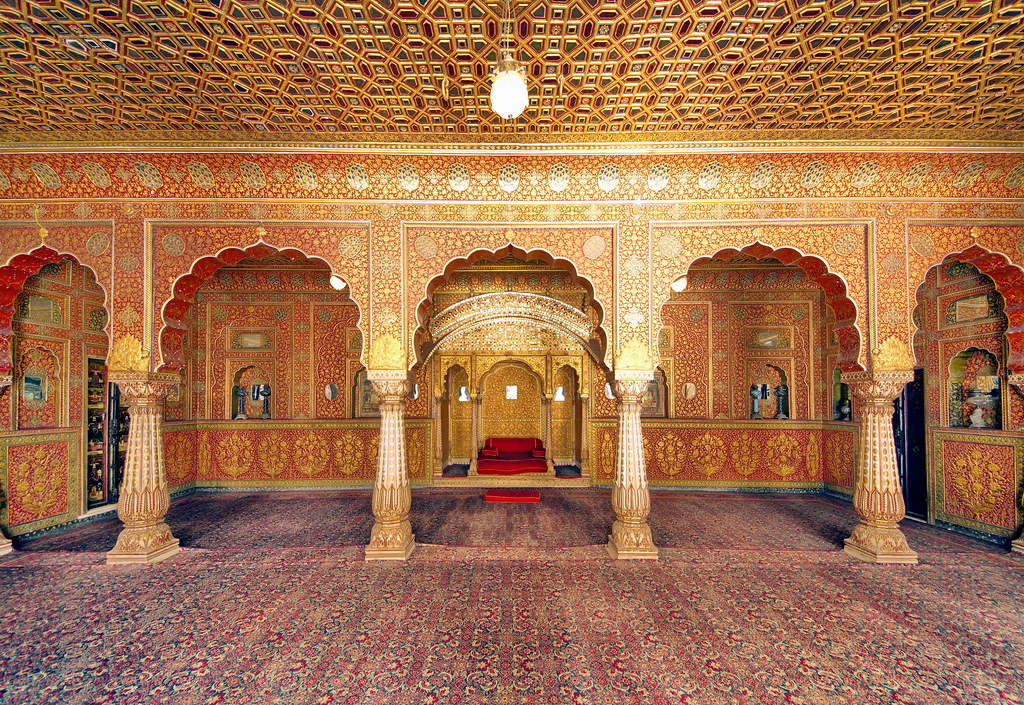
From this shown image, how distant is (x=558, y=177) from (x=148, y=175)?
16.0 ft

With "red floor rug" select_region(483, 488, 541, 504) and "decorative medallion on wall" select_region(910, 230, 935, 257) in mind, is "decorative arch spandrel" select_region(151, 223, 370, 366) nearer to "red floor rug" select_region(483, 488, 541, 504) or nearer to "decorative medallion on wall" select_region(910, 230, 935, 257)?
"red floor rug" select_region(483, 488, 541, 504)

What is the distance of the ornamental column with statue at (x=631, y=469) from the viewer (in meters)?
5.52

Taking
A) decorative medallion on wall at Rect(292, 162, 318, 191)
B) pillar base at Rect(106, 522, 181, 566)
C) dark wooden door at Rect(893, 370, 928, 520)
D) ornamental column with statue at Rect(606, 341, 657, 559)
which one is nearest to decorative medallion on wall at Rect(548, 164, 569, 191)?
ornamental column with statue at Rect(606, 341, 657, 559)

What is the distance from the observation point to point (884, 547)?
17.6ft

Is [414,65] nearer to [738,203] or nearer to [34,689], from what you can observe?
[738,203]

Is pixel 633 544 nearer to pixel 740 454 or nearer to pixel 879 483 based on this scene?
pixel 879 483

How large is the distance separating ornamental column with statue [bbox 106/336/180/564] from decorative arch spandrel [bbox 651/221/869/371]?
6.25m

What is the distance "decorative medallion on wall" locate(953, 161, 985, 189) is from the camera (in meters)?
5.34

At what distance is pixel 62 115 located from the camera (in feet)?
15.6

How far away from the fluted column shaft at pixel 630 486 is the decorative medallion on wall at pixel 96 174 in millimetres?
6583

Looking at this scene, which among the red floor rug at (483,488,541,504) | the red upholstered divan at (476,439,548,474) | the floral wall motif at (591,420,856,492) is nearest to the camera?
the red floor rug at (483,488,541,504)

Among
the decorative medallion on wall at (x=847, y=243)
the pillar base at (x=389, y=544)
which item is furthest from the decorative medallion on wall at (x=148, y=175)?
the decorative medallion on wall at (x=847, y=243)

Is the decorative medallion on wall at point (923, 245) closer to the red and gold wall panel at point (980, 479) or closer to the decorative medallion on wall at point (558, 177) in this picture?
the red and gold wall panel at point (980, 479)

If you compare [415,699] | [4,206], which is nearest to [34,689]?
[415,699]
